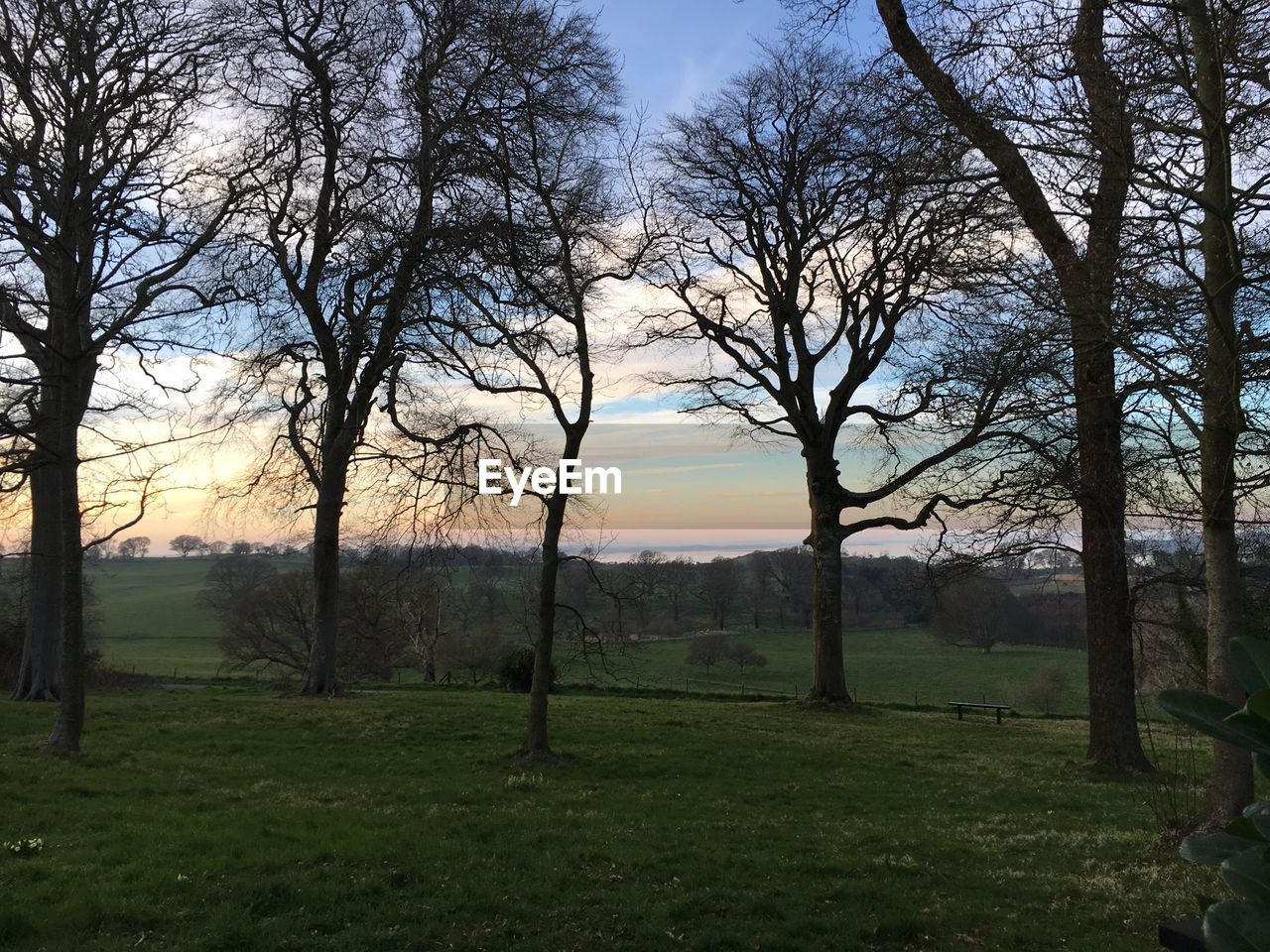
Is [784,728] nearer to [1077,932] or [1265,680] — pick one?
[1077,932]

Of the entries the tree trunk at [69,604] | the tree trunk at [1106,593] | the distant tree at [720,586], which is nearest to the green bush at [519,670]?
the tree trunk at [69,604]

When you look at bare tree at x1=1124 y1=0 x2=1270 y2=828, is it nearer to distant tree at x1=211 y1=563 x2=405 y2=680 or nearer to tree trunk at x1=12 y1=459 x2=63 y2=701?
tree trunk at x1=12 y1=459 x2=63 y2=701

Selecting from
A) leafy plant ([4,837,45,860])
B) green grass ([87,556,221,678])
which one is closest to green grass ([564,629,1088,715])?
→ green grass ([87,556,221,678])

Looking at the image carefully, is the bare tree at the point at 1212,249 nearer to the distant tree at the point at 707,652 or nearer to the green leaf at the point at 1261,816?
the green leaf at the point at 1261,816

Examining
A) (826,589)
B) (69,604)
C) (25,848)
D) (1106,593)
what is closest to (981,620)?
(826,589)

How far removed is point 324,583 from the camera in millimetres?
19469

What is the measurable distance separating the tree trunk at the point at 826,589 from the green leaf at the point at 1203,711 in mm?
19907

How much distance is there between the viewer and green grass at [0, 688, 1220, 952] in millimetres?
5375

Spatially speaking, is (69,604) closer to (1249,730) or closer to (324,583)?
(324,583)

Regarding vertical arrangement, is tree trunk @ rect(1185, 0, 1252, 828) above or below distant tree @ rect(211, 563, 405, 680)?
above

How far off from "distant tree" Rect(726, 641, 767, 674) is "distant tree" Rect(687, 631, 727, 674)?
694mm

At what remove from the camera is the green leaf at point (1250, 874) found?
1.34 meters

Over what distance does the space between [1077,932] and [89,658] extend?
2608cm

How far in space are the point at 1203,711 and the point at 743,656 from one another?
57466 mm
